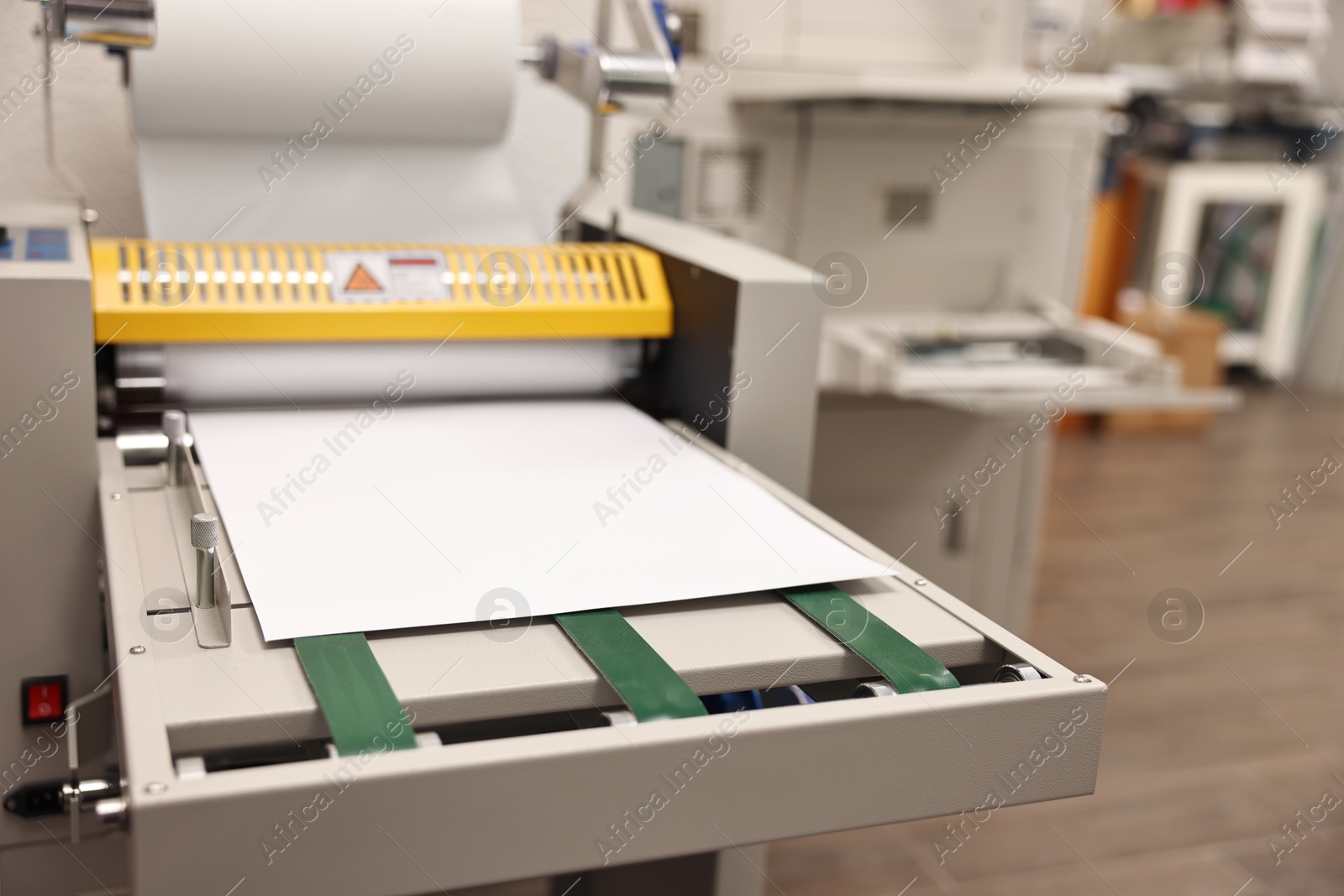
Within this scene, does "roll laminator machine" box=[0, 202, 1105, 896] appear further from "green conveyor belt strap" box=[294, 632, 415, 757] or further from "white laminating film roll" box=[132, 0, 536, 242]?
"white laminating film roll" box=[132, 0, 536, 242]

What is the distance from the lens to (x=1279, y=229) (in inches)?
189

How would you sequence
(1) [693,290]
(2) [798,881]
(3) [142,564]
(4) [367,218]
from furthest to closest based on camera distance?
(2) [798,881] < (4) [367,218] < (1) [693,290] < (3) [142,564]

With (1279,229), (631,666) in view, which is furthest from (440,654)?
(1279,229)

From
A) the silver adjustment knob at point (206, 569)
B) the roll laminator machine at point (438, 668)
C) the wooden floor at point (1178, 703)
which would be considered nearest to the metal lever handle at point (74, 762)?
the roll laminator machine at point (438, 668)

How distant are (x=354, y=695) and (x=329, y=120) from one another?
90 cm

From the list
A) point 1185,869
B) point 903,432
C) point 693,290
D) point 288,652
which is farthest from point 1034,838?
point 288,652

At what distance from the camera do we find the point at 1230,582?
10.2ft

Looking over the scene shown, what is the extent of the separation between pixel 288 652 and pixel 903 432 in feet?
5.96

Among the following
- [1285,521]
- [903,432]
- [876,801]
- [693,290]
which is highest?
[693,290]

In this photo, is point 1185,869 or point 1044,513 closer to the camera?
point 1185,869

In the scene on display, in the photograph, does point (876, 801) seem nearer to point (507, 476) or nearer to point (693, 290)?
point (507, 476)

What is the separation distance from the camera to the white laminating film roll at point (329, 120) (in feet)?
4.52

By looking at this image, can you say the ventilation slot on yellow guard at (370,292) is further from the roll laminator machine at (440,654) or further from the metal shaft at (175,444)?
the metal shaft at (175,444)

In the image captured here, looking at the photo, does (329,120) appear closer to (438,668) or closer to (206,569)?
(206,569)
